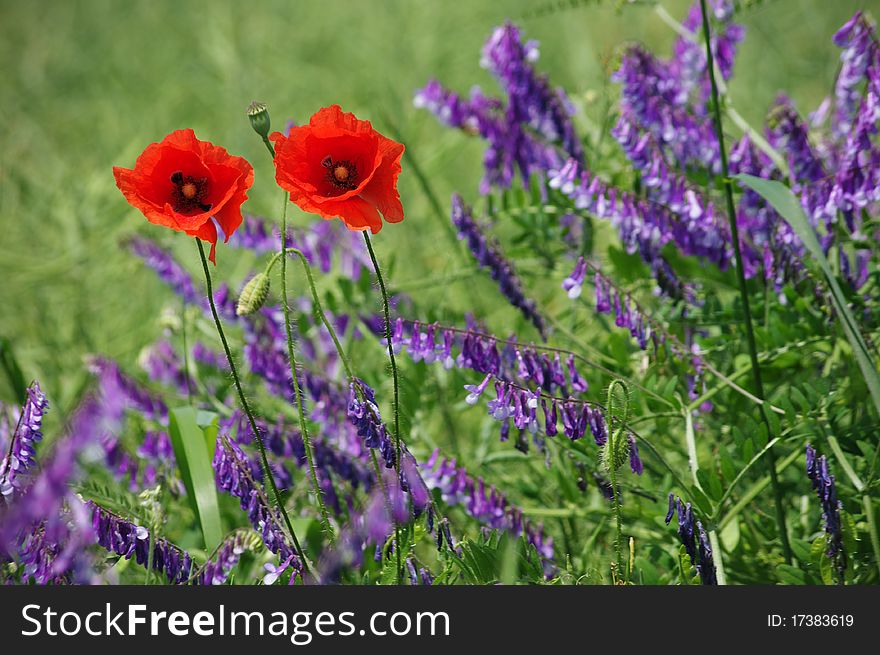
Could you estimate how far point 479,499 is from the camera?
148cm

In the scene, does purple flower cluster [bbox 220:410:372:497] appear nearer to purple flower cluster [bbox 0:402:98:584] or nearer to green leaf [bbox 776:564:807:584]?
purple flower cluster [bbox 0:402:98:584]

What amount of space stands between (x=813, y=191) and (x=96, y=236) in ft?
7.13

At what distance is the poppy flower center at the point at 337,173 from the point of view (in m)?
1.08

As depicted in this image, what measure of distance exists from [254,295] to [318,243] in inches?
38.2

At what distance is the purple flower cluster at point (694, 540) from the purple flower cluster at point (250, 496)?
17.6 inches

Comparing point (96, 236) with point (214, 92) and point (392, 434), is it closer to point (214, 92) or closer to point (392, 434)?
point (214, 92)

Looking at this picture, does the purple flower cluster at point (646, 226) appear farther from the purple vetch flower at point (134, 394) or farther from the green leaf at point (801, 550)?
the purple vetch flower at point (134, 394)

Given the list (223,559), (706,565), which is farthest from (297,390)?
(706,565)

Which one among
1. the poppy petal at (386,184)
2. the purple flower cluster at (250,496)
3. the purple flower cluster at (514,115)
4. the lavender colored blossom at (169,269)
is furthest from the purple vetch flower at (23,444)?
the purple flower cluster at (514,115)

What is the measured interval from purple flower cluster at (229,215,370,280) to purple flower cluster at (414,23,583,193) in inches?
11.3

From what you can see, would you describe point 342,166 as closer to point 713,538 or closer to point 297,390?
point 297,390

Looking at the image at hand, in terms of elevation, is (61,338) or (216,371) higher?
(61,338)

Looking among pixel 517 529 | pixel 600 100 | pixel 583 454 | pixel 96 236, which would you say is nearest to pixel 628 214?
pixel 583 454

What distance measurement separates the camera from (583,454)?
148cm
